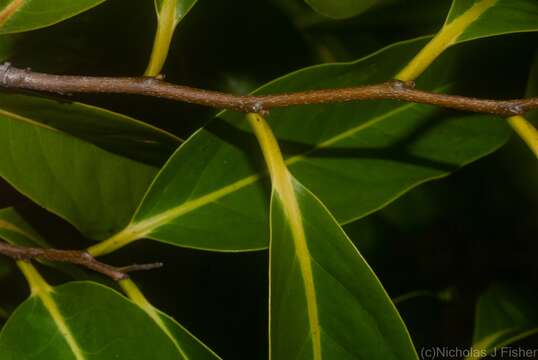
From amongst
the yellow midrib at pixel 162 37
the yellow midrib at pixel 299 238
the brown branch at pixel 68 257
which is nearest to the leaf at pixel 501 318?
the yellow midrib at pixel 299 238

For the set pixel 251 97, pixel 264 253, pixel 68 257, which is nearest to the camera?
pixel 251 97

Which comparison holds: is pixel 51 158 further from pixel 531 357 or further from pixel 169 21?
pixel 531 357

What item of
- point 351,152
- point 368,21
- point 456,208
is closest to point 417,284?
point 456,208

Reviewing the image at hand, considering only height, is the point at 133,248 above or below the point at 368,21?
below

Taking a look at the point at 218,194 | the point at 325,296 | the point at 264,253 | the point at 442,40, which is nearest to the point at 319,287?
the point at 325,296

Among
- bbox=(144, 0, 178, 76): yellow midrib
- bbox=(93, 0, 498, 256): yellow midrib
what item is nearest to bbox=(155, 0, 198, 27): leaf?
bbox=(144, 0, 178, 76): yellow midrib

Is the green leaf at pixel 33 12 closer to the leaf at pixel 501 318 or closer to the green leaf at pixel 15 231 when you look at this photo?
the green leaf at pixel 15 231

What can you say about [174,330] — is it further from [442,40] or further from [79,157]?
[442,40]
